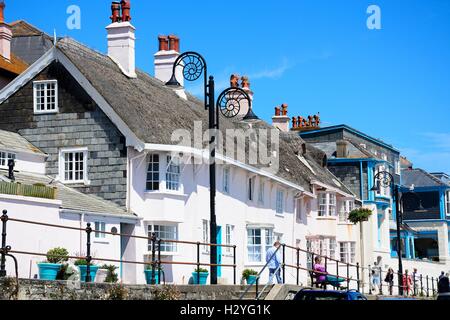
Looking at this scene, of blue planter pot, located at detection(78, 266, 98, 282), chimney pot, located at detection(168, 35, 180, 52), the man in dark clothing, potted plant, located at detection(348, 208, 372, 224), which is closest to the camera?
blue planter pot, located at detection(78, 266, 98, 282)

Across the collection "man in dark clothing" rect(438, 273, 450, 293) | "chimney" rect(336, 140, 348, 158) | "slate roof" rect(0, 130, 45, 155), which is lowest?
"man in dark clothing" rect(438, 273, 450, 293)

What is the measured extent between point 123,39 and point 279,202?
11283mm

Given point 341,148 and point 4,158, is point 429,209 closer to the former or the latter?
point 341,148

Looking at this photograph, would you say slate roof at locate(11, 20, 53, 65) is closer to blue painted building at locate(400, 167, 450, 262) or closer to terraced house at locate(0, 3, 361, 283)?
terraced house at locate(0, 3, 361, 283)

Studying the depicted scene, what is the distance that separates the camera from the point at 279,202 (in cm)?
4303

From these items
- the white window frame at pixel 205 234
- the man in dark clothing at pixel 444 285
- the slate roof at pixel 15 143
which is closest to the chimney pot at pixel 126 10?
the slate roof at pixel 15 143

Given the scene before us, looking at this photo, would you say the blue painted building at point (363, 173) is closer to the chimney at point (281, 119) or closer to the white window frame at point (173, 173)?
the chimney at point (281, 119)

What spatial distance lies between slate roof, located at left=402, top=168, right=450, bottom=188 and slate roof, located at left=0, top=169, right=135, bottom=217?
45.7 metres

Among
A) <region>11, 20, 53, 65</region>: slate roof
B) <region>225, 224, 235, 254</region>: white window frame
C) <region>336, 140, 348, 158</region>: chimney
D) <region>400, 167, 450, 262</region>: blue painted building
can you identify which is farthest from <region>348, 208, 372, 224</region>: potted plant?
<region>400, 167, 450, 262</region>: blue painted building

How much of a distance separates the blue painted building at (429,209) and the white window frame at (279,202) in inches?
1108

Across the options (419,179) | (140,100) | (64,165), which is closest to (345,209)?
(140,100)

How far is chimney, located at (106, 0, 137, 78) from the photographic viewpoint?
36.5 meters
